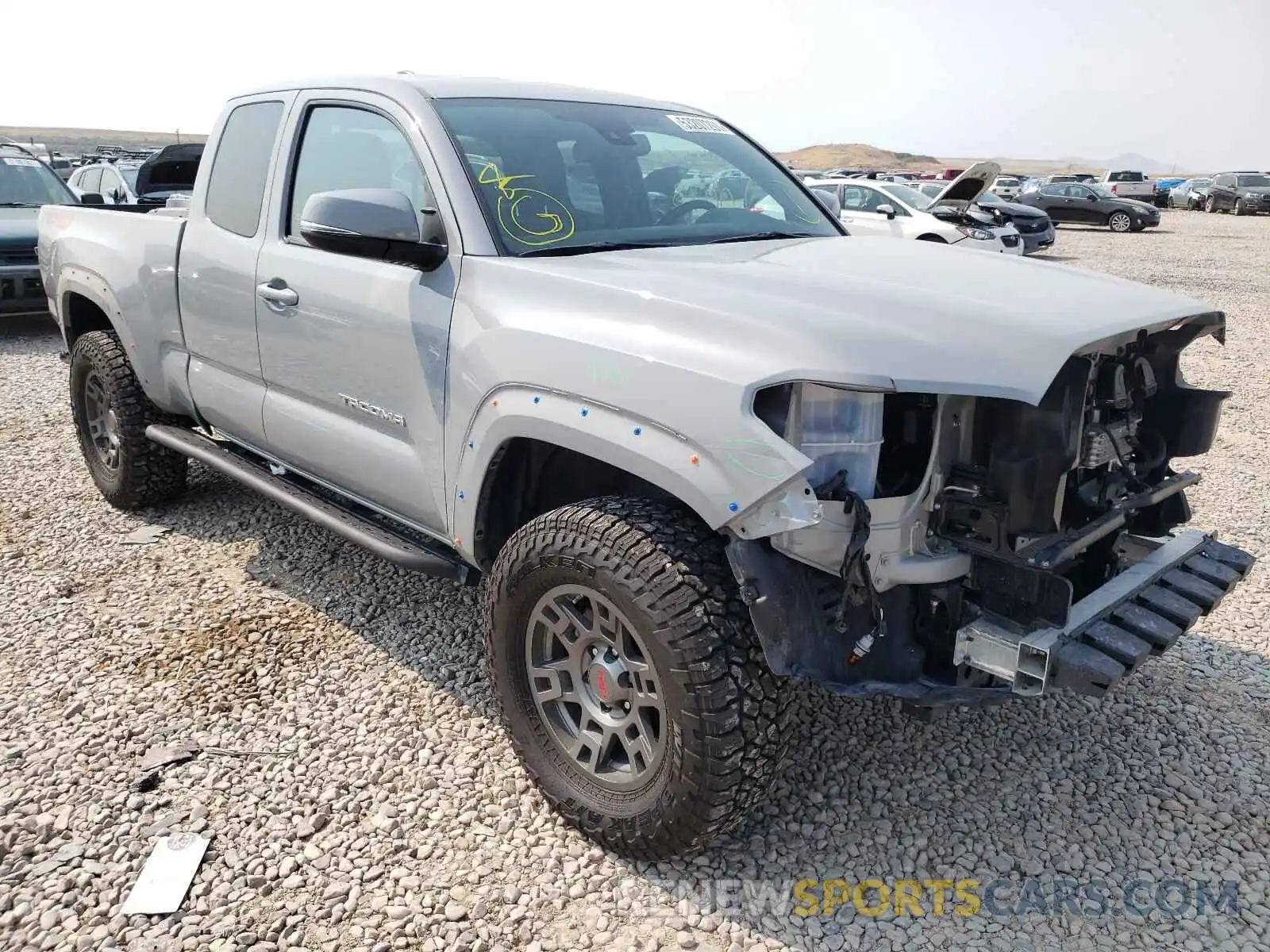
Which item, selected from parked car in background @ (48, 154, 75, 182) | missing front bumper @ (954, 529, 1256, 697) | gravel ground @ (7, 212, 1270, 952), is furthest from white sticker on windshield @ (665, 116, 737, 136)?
parked car in background @ (48, 154, 75, 182)

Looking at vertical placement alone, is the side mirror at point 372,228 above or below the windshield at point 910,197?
above

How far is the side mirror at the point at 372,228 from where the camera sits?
2783 mm

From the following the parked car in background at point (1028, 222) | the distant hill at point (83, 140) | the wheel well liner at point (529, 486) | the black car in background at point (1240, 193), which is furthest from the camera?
the distant hill at point (83, 140)

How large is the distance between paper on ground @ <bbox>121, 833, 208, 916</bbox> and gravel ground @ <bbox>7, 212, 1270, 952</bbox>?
4cm

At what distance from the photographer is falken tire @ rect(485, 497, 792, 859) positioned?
7.74ft

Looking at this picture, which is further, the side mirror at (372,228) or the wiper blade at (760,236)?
the wiper blade at (760,236)

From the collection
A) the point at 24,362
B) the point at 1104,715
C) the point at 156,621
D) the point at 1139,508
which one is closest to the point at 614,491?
the point at 1139,508

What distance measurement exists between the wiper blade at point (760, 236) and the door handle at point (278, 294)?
1.45 m

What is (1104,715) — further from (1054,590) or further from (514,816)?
(514,816)

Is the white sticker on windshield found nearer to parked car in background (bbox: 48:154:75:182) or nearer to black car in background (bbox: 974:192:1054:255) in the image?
black car in background (bbox: 974:192:1054:255)

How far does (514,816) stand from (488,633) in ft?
1.76

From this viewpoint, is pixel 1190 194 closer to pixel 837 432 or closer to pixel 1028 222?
pixel 1028 222

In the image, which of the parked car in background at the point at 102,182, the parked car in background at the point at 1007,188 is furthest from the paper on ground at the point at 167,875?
the parked car in background at the point at 1007,188
